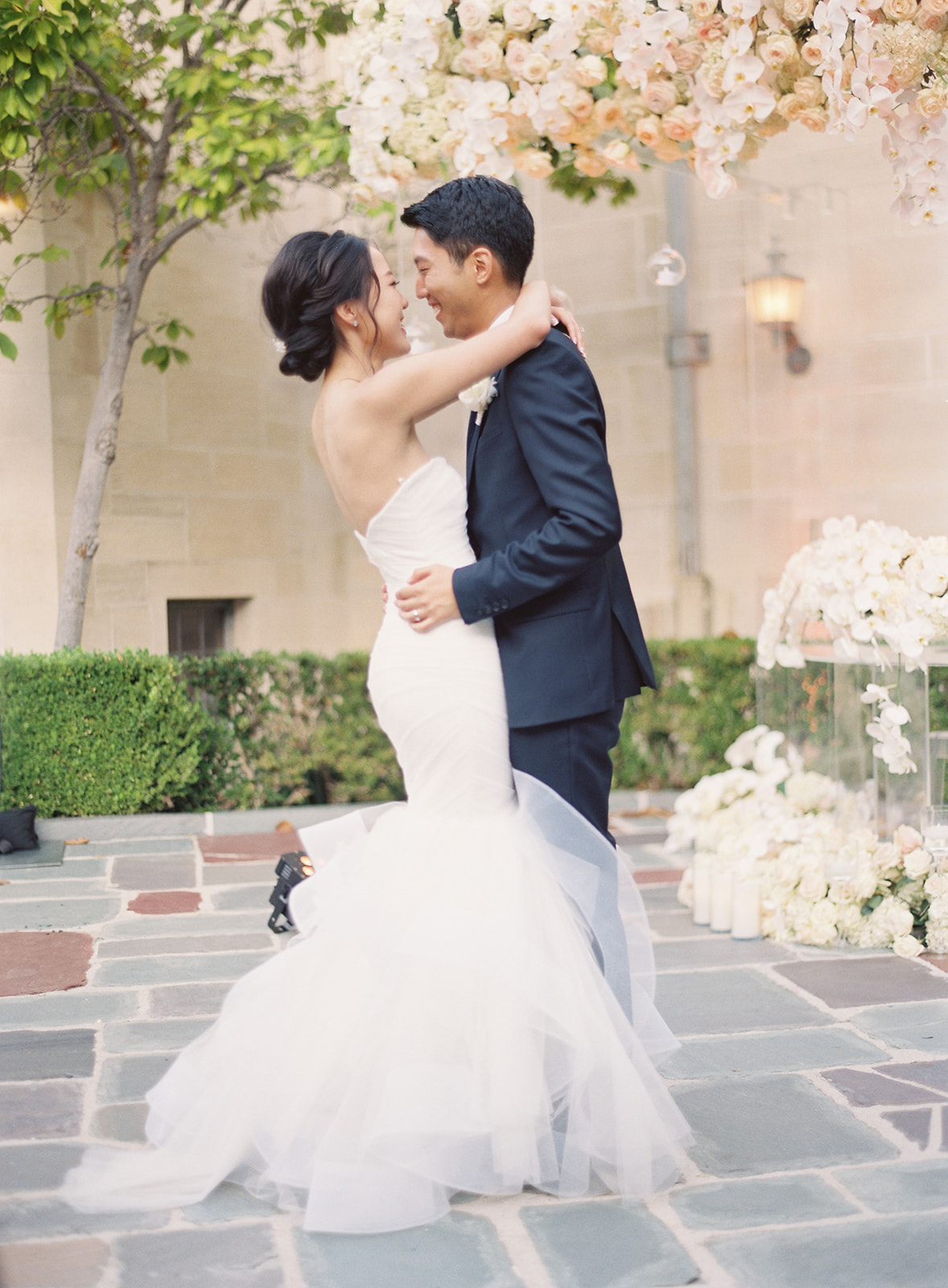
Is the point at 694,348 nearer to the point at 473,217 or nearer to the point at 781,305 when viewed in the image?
the point at 781,305

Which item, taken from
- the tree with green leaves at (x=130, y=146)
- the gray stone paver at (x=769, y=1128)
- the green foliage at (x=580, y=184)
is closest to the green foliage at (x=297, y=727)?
the tree with green leaves at (x=130, y=146)

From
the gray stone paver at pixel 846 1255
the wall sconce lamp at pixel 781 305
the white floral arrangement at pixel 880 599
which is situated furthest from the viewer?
the wall sconce lamp at pixel 781 305

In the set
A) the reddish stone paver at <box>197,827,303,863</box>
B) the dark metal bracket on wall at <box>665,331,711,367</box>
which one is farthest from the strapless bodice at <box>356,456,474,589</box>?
the dark metal bracket on wall at <box>665,331,711,367</box>

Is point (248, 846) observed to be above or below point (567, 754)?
below

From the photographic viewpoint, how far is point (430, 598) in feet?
7.84

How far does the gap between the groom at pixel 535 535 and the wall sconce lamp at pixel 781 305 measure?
4.49 metres

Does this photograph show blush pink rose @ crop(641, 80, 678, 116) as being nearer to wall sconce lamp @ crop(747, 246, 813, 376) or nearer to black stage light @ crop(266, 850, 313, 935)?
black stage light @ crop(266, 850, 313, 935)

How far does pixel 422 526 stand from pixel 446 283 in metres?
0.46

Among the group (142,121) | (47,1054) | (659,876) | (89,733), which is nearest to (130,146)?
(142,121)

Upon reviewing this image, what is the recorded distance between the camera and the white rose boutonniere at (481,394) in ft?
8.04

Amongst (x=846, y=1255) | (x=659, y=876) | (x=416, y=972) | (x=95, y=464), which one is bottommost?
(x=846, y=1255)

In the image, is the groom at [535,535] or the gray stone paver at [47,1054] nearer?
the groom at [535,535]

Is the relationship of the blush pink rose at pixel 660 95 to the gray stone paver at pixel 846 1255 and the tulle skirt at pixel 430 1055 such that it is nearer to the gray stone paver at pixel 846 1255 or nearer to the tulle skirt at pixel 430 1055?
the tulle skirt at pixel 430 1055

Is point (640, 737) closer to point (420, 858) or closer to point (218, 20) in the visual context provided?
point (218, 20)
